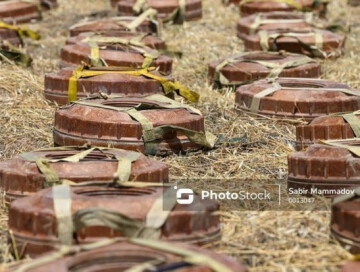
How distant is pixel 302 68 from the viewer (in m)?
9.92

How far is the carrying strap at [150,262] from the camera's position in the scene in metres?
4.67

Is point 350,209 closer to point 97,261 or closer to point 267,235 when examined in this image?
point 267,235

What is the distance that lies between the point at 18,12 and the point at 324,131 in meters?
6.17

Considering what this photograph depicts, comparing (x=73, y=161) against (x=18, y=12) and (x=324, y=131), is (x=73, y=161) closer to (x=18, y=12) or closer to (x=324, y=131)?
(x=324, y=131)

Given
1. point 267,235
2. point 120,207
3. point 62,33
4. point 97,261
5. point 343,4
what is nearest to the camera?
point 97,261

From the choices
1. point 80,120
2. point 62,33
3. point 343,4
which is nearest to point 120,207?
point 80,120

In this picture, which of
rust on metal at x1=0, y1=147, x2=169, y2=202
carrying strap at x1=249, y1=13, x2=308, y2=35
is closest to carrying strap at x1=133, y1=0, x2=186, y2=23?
carrying strap at x1=249, y1=13, x2=308, y2=35

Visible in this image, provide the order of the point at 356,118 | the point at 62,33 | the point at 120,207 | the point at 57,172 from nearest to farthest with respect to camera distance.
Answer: the point at 120,207 → the point at 57,172 → the point at 356,118 → the point at 62,33

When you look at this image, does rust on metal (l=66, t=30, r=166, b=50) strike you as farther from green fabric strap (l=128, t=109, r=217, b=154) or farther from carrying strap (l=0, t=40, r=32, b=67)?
green fabric strap (l=128, t=109, r=217, b=154)

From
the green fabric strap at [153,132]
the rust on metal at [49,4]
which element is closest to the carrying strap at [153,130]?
the green fabric strap at [153,132]

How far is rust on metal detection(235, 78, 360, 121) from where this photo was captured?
8.50 m

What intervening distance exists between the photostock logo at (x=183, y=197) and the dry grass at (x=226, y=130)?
26 cm

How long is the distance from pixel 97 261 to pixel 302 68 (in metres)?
5.45

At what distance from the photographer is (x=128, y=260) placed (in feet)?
15.8
